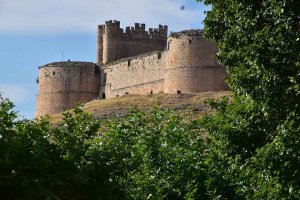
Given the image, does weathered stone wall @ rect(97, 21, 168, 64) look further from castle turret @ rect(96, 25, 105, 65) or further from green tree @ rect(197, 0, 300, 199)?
green tree @ rect(197, 0, 300, 199)

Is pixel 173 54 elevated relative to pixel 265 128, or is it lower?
elevated

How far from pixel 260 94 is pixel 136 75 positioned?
56.9m

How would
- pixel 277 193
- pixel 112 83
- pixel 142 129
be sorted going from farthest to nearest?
pixel 112 83 < pixel 142 129 < pixel 277 193

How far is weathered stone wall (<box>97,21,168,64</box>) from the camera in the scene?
8219 cm

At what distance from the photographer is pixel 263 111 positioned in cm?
1748

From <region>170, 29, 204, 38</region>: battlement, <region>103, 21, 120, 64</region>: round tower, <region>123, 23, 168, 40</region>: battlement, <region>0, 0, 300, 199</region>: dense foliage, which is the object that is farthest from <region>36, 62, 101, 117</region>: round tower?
<region>0, 0, 300, 199</region>: dense foliage

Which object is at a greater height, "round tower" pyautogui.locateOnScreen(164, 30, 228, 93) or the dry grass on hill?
"round tower" pyautogui.locateOnScreen(164, 30, 228, 93)

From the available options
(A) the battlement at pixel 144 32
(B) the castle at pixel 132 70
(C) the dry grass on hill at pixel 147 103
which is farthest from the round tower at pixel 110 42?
(C) the dry grass on hill at pixel 147 103

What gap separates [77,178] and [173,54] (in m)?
51.8

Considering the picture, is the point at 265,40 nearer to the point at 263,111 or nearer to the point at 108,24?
the point at 263,111

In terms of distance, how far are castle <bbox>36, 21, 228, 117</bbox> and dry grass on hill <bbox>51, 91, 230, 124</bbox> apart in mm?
2357

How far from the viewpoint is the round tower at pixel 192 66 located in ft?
215

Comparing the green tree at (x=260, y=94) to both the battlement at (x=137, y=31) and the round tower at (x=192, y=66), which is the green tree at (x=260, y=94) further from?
→ the battlement at (x=137, y=31)

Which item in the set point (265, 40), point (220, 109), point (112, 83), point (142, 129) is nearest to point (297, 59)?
point (265, 40)
